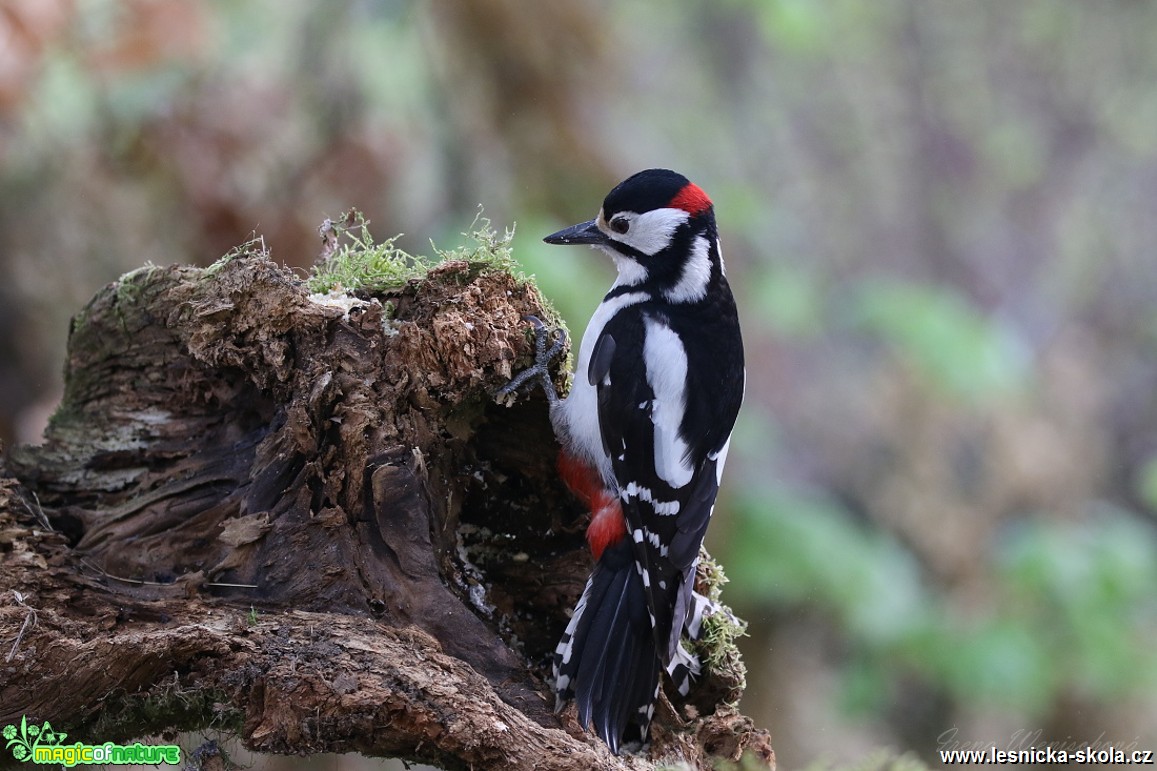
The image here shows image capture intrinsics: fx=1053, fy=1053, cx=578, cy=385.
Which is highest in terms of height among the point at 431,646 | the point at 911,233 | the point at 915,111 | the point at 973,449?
the point at 915,111

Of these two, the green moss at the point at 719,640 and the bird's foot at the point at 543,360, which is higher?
the bird's foot at the point at 543,360

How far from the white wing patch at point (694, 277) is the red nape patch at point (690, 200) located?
0.30ft

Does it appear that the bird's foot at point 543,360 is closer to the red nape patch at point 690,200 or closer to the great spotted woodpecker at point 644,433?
the great spotted woodpecker at point 644,433

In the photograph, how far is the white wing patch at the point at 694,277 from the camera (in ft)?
11.1

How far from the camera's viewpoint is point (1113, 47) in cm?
1023

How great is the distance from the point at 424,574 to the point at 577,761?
0.57m

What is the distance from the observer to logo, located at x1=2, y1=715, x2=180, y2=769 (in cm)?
231

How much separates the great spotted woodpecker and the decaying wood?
134mm

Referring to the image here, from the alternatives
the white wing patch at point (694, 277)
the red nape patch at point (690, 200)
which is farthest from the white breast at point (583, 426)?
the red nape patch at point (690, 200)

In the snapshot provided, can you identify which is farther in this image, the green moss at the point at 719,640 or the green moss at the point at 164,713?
the green moss at the point at 719,640

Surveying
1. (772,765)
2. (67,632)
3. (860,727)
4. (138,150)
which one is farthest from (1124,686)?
(138,150)

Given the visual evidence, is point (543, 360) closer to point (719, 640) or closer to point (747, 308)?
point (719, 640)

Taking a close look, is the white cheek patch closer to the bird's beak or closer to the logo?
the bird's beak

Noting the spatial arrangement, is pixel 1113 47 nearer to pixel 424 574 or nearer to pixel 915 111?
pixel 915 111
